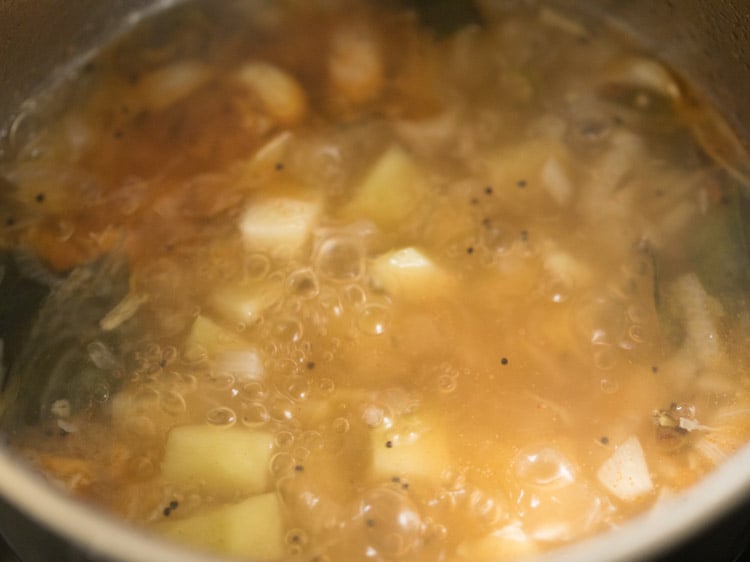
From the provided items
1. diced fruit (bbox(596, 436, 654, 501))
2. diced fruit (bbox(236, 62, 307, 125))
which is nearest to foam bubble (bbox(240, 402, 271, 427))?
diced fruit (bbox(596, 436, 654, 501))

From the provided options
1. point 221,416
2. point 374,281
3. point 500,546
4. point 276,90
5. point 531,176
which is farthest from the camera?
point 276,90

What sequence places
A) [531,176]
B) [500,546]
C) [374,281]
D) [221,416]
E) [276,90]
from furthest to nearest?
1. [276,90]
2. [531,176]
3. [374,281]
4. [221,416]
5. [500,546]

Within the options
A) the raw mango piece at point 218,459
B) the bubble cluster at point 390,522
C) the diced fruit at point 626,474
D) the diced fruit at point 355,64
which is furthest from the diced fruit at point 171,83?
the diced fruit at point 626,474

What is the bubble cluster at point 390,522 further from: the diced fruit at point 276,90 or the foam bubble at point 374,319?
the diced fruit at point 276,90

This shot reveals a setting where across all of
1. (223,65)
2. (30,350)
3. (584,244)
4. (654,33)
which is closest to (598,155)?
(584,244)

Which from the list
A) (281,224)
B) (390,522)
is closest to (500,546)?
(390,522)

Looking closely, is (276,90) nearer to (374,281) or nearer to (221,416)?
(374,281)
